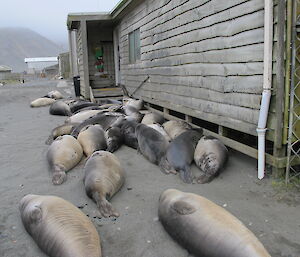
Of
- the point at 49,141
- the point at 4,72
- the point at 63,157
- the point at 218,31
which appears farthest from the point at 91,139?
the point at 4,72

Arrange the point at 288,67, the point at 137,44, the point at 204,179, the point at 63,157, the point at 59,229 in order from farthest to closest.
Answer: the point at 137,44 → the point at 63,157 → the point at 204,179 → the point at 288,67 → the point at 59,229

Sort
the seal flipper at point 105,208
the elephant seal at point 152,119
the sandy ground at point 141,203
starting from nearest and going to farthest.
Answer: the sandy ground at point 141,203, the seal flipper at point 105,208, the elephant seal at point 152,119

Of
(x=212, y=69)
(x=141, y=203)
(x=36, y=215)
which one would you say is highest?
(x=212, y=69)

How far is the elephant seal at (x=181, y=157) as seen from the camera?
4.52 metres

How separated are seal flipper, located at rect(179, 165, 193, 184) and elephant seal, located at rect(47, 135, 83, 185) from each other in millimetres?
1570

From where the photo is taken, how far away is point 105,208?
139 inches

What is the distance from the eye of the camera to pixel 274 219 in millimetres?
3316

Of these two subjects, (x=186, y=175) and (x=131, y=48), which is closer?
(x=186, y=175)

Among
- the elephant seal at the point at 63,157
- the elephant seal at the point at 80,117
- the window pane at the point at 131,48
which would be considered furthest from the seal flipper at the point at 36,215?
the window pane at the point at 131,48

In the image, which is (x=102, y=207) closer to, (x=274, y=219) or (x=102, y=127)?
(x=274, y=219)

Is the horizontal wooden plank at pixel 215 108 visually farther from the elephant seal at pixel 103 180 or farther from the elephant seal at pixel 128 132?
the elephant seal at pixel 103 180

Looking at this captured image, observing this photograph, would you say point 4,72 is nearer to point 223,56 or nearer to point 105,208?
point 223,56

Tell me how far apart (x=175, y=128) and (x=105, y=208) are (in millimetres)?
2899

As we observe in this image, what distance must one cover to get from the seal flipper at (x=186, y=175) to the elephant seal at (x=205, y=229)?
1129 mm
